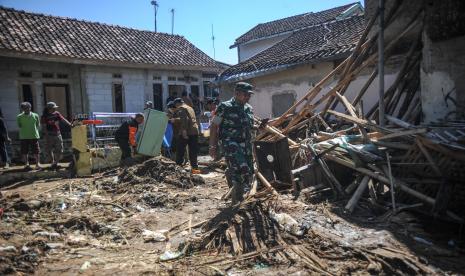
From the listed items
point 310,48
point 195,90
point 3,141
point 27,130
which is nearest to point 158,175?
point 27,130

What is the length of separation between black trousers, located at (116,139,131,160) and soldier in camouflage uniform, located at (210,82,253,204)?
4.68m

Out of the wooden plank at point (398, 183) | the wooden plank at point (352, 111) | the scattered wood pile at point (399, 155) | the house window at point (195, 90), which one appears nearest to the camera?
the wooden plank at point (398, 183)

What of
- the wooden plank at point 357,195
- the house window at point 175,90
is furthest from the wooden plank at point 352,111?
the house window at point 175,90

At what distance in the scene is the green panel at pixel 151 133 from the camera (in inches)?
364

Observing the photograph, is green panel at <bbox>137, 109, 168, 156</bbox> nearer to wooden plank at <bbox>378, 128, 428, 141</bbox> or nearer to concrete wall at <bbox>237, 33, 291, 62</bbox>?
wooden plank at <bbox>378, 128, 428, 141</bbox>

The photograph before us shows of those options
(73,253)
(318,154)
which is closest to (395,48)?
(318,154)

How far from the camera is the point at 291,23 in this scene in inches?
1110

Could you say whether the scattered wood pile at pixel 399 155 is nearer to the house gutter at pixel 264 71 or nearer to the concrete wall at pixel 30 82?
A: the house gutter at pixel 264 71

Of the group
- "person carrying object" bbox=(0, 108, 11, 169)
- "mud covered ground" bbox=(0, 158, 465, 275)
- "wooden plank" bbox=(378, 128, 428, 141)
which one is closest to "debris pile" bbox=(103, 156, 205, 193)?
"mud covered ground" bbox=(0, 158, 465, 275)

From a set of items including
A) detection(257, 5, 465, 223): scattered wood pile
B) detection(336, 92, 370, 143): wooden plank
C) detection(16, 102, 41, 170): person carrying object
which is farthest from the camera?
detection(16, 102, 41, 170): person carrying object

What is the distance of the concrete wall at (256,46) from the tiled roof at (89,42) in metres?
8.94

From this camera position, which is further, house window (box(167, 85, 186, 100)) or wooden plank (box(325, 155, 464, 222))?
house window (box(167, 85, 186, 100))

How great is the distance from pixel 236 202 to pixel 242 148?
85 cm

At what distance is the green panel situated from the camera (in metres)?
9.26
